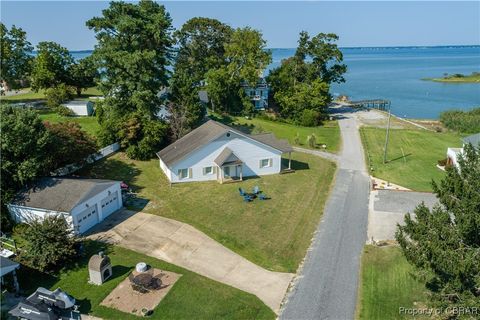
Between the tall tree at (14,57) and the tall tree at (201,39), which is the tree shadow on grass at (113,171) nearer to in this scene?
the tall tree at (14,57)

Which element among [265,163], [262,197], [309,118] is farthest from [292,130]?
[262,197]

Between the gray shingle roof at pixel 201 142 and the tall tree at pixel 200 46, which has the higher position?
the tall tree at pixel 200 46

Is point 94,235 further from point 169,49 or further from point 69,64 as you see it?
point 69,64

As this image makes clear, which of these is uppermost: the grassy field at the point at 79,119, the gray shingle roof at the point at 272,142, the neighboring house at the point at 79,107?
the neighboring house at the point at 79,107

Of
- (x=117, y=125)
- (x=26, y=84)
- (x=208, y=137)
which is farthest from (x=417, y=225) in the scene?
(x=26, y=84)

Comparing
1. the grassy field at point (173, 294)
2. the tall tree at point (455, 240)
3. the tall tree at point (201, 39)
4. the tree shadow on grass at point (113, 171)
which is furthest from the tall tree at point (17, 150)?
the tall tree at point (201, 39)

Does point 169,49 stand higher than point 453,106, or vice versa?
point 169,49
